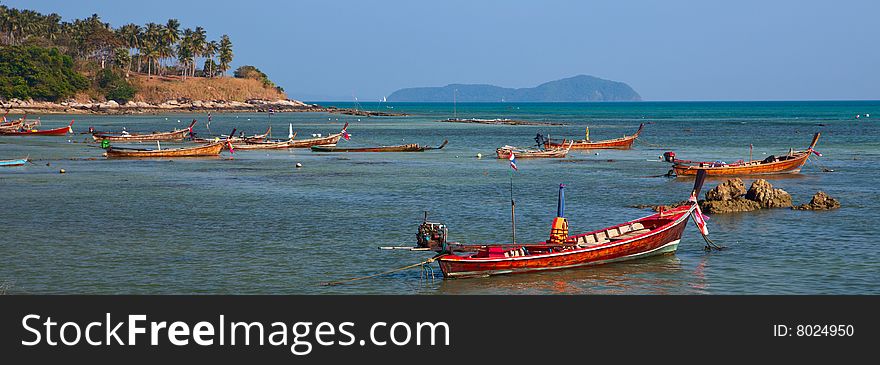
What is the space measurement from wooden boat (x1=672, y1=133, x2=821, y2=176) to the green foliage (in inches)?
5901

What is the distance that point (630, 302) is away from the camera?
2055 cm

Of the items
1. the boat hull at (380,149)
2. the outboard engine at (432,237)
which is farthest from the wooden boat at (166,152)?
the outboard engine at (432,237)

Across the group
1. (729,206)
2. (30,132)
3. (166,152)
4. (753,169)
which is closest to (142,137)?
(30,132)

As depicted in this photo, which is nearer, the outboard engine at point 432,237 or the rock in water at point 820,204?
the outboard engine at point 432,237

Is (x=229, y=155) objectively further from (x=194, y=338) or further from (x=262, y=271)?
(x=194, y=338)

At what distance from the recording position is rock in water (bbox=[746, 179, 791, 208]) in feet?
138

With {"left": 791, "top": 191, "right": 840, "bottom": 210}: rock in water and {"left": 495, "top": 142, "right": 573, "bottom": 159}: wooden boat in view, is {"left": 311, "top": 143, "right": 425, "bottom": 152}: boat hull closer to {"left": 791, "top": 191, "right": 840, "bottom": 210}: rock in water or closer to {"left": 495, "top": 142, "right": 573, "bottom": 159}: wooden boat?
{"left": 495, "top": 142, "right": 573, "bottom": 159}: wooden boat

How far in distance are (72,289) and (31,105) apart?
546 feet

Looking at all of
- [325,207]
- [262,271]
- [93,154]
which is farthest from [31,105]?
[262,271]

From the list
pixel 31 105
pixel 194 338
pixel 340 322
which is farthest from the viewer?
pixel 31 105

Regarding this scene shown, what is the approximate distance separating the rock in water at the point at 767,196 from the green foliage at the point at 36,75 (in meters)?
161

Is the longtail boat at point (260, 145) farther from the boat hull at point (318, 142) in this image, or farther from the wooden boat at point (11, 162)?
the wooden boat at point (11, 162)

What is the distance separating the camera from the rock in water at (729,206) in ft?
135

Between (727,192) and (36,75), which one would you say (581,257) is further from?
(36,75)
